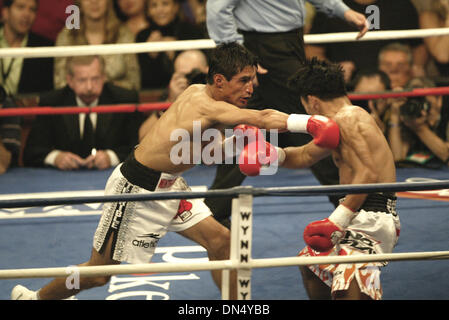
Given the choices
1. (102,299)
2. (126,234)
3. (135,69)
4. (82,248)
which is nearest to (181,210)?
(126,234)

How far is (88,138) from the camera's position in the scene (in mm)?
4949

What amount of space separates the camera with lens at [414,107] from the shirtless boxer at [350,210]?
2068mm

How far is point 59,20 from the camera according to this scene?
17.2ft

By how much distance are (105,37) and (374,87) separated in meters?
1.93

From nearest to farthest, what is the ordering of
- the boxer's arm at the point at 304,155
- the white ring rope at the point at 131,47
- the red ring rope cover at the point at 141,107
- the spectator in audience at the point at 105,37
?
the boxer's arm at the point at 304,155 → the white ring rope at the point at 131,47 → the red ring rope cover at the point at 141,107 → the spectator in audience at the point at 105,37

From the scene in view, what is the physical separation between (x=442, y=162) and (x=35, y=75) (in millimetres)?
2920

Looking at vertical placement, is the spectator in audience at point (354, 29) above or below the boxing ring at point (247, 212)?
above

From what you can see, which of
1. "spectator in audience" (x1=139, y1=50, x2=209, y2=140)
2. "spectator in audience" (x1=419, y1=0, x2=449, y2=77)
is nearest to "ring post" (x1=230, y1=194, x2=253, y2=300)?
"spectator in audience" (x1=139, y1=50, x2=209, y2=140)

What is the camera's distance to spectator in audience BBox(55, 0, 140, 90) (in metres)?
5.04

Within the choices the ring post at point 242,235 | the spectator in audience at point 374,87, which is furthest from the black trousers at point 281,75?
the ring post at point 242,235

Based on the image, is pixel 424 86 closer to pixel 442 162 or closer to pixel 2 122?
pixel 442 162

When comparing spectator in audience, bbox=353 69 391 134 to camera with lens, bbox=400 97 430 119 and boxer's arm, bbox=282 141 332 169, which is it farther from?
boxer's arm, bbox=282 141 332 169

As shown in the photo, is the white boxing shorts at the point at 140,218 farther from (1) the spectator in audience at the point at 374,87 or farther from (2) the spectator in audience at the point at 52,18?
(2) the spectator in audience at the point at 52,18

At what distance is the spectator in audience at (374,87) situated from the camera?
483 cm
